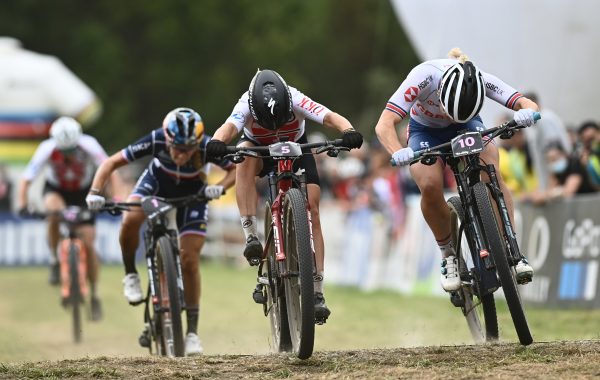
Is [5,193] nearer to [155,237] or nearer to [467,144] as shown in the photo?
[155,237]

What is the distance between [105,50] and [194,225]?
4603cm

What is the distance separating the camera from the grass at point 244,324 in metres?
14.6

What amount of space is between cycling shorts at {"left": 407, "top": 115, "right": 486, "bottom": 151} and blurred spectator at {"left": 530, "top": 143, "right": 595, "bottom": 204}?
5803 millimetres

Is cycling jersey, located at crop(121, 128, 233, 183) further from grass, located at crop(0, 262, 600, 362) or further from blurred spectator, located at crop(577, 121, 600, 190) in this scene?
blurred spectator, located at crop(577, 121, 600, 190)

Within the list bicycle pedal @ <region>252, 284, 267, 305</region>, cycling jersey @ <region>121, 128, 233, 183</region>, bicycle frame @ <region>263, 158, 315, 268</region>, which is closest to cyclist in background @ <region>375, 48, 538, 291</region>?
bicycle frame @ <region>263, 158, 315, 268</region>

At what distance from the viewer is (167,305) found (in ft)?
39.0

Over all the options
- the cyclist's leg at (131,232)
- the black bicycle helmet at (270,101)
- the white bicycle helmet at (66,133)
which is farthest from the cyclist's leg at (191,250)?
the white bicycle helmet at (66,133)

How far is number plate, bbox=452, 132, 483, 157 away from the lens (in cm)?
966

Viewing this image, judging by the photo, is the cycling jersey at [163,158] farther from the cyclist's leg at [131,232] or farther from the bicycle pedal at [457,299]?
the bicycle pedal at [457,299]

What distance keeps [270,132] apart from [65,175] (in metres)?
6.68

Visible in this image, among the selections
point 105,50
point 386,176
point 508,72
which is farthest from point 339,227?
point 105,50

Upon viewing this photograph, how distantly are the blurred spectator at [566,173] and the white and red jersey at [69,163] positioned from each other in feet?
18.4

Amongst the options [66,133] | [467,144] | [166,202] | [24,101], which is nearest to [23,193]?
[66,133]

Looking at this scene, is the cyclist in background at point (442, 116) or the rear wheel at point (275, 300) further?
the rear wheel at point (275, 300)
